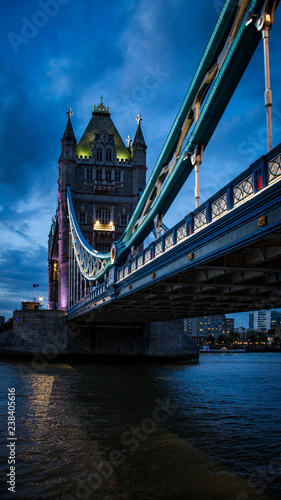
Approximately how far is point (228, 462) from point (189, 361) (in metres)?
39.0

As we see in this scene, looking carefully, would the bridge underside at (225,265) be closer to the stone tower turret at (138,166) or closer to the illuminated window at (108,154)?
the stone tower turret at (138,166)

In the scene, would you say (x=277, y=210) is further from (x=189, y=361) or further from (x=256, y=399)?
(x=189, y=361)

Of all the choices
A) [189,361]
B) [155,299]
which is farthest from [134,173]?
[155,299]

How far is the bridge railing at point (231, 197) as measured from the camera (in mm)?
8250

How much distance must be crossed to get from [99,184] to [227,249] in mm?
52350

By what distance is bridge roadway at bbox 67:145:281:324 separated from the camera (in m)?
8.63

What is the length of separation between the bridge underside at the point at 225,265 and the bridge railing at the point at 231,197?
8.6 inches

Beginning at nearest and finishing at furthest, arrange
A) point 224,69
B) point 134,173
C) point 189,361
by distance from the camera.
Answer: point 224,69
point 189,361
point 134,173

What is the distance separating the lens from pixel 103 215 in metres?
61.7

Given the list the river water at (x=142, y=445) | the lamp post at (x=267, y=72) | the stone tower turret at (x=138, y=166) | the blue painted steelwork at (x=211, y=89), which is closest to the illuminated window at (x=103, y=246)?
the stone tower turret at (x=138, y=166)

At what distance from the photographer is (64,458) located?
1091 centimetres

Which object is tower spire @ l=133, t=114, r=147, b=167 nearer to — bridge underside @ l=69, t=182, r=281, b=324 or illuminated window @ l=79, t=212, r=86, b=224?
illuminated window @ l=79, t=212, r=86, b=224

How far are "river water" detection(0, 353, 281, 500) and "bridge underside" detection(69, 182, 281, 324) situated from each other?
15.3ft

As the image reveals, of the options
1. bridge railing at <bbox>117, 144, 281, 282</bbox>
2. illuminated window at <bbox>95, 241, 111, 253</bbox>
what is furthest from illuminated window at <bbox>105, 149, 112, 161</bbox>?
bridge railing at <bbox>117, 144, 281, 282</bbox>
